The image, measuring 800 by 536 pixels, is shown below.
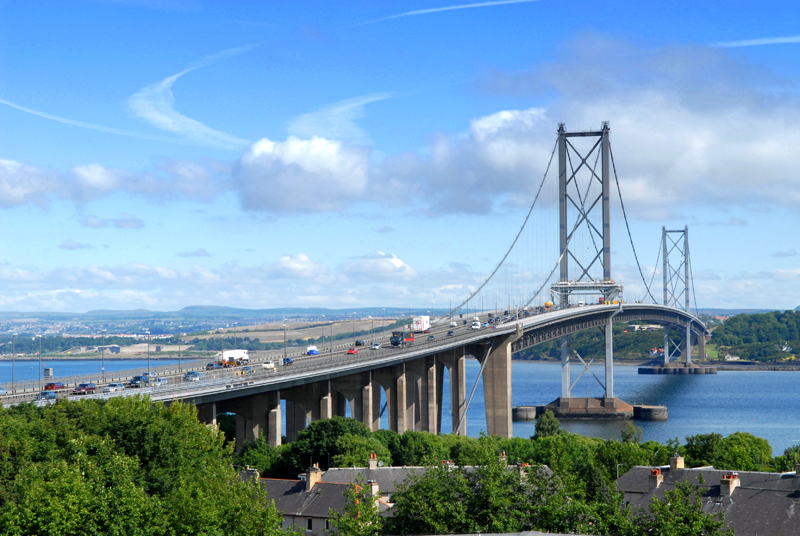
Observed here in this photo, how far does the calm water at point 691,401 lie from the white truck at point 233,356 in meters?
21.3

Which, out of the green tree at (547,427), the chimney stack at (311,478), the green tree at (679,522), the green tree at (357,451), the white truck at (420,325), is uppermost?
the white truck at (420,325)

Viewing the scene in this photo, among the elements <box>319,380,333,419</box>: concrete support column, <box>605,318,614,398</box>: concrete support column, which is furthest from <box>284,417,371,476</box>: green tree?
<box>605,318,614,398</box>: concrete support column

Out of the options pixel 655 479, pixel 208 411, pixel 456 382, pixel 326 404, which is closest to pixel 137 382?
pixel 208 411

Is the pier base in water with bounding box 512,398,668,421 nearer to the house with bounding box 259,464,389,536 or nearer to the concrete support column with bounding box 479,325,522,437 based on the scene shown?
the concrete support column with bounding box 479,325,522,437

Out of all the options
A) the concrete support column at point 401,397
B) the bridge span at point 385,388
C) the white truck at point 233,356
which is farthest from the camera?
the white truck at point 233,356

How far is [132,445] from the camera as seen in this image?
36.7 meters

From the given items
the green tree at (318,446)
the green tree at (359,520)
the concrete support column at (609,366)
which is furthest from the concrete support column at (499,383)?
the green tree at (359,520)

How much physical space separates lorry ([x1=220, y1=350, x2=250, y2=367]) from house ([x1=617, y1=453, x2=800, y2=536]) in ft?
135

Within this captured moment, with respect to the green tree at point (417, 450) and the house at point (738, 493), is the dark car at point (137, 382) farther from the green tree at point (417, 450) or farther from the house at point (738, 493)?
the house at point (738, 493)

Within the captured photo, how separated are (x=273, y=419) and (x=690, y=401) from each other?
83617mm

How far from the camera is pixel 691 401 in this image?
12575cm

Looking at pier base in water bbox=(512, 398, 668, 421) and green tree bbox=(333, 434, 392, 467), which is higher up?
green tree bbox=(333, 434, 392, 467)

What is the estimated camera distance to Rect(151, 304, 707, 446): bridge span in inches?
2175

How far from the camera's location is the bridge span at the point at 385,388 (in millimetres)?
55250
